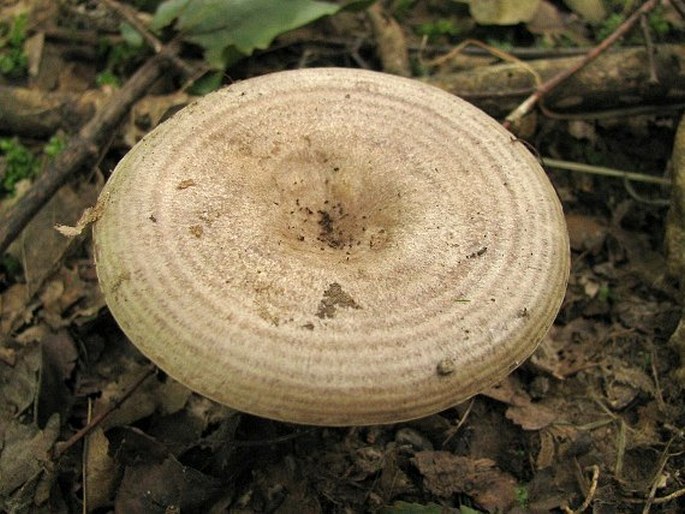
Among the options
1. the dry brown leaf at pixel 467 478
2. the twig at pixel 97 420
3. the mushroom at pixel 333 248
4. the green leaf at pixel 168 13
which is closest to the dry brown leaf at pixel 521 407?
the dry brown leaf at pixel 467 478

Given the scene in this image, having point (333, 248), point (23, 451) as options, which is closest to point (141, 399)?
point (23, 451)

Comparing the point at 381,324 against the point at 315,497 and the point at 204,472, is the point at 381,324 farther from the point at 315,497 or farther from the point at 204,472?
the point at 204,472

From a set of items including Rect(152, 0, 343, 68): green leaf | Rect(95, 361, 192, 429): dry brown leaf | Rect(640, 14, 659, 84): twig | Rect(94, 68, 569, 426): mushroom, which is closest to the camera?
Rect(94, 68, 569, 426): mushroom

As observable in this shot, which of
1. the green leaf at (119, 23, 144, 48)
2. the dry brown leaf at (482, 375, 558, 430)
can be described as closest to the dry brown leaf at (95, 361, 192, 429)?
the dry brown leaf at (482, 375, 558, 430)

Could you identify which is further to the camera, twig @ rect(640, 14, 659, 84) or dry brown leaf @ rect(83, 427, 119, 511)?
twig @ rect(640, 14, 659, 84)

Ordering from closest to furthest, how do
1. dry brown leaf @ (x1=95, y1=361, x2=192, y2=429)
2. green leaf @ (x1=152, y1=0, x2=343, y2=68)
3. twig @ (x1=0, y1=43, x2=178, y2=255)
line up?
dry brown leaf @ (x1=95, y1=361, x2=192, y2=429) < twig @ (x1=0, y1=43, x2=178, y2=255) < green leaf @ (x1=152, y1=0, x2=343, y2=68)

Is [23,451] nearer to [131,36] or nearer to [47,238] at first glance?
[47,238]

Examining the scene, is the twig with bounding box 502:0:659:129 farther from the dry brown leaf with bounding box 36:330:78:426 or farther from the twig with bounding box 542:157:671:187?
the dry brown leaf with bounding box 36:330:78:426

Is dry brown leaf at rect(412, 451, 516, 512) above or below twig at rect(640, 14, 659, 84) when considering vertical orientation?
below
